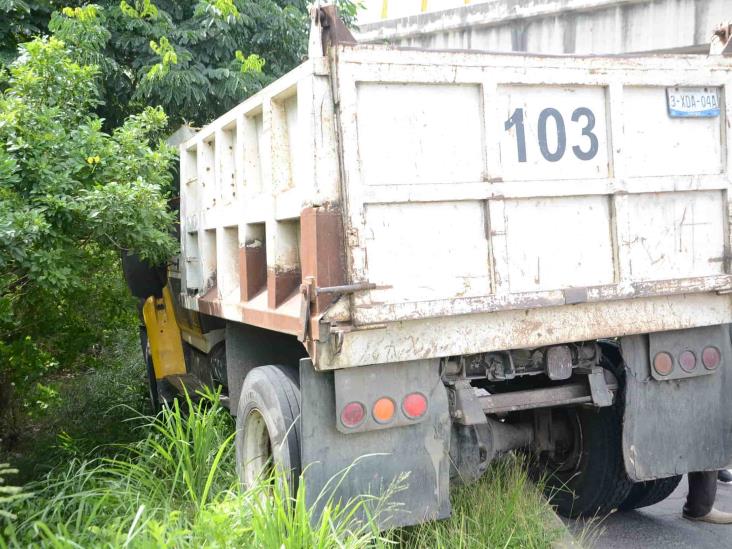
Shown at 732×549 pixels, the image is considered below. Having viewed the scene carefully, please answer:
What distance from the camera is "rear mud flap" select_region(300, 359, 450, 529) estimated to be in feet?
11.3

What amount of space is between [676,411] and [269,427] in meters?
1.98

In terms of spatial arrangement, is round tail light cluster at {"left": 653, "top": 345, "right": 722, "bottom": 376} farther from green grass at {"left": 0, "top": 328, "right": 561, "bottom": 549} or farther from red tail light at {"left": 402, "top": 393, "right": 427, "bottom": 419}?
red tail light at {"left": 402, "top": 393, "right": 427, "bottom": 419}

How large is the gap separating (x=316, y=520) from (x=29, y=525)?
130cm

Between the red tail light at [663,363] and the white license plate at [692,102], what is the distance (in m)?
1.15

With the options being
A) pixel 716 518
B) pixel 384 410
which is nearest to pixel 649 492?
pixel 716 518

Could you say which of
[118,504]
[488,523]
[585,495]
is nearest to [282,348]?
[118,504]

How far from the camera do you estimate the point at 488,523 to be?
12.4ft

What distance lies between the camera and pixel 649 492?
4680 mm

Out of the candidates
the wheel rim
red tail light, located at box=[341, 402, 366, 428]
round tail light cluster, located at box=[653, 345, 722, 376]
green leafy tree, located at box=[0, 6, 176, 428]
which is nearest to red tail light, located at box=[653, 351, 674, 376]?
round tail light cluster, located at box=[653, 345, 722, 376]

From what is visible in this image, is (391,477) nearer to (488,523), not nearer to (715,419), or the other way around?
(488,523)

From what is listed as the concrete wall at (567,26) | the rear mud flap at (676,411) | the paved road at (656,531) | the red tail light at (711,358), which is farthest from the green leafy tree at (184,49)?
the paved road at (656,531)

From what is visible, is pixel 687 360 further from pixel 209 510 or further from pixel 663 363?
pixel 209 510

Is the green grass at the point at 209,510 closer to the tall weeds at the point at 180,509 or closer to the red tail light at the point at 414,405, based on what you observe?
the tall weeds at the point at 180,509

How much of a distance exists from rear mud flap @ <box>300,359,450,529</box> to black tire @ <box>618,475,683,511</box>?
1641 millimetres
